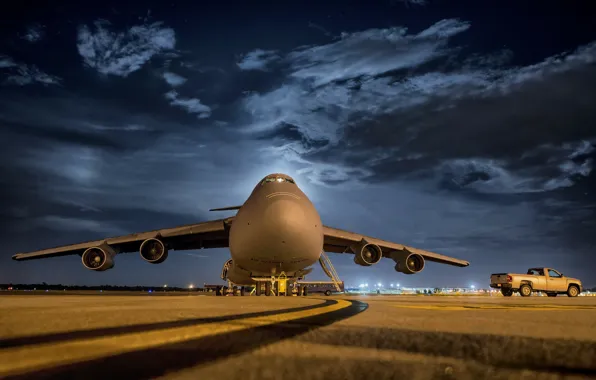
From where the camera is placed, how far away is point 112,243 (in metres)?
19.2

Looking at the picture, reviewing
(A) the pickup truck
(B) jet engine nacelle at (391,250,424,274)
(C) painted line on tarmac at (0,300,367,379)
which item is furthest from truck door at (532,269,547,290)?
(C) painted line on tarmac at (0,300,367,379)

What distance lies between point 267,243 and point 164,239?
28.8 ft

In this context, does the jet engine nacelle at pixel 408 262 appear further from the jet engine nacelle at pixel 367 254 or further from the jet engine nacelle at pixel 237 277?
the jet engine nacelle at pixel 237 277

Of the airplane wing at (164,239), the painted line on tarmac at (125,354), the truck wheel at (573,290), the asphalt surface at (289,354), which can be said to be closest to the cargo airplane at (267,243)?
the airplane wing at (164,239)

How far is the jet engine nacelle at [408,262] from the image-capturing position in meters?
Answer: 19.7

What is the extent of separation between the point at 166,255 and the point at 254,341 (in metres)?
17.2

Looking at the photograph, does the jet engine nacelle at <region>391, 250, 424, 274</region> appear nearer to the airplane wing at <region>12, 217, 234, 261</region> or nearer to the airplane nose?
the airplane wing at <region>12, 217, 234, 261</region>

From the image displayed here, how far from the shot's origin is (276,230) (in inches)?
479

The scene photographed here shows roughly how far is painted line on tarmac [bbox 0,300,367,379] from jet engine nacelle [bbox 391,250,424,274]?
1754 cm

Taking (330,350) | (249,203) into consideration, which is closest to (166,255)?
(249,203)

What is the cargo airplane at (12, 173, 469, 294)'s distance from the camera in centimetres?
1248

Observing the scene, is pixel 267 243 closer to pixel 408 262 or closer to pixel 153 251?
pixel 153 251

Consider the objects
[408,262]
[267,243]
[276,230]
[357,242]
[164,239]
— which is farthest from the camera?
[408,262]

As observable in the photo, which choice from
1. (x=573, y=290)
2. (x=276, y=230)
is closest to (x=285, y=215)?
(x=276, y=230)
